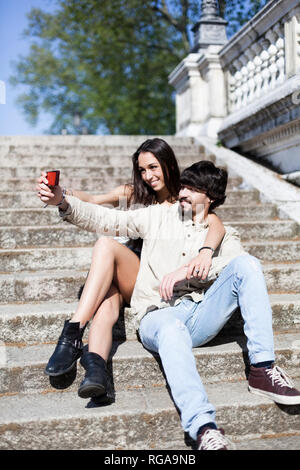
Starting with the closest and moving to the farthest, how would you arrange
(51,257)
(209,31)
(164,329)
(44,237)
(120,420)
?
(120,420), (164,329), (51,257), (44,237), (209,31)

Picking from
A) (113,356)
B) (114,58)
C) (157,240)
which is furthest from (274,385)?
(114,58)

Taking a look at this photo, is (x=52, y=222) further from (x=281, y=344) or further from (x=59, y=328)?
(x=281, y=344)

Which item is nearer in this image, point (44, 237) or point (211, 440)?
point (211, 440)

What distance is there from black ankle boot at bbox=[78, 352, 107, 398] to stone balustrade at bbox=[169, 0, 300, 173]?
3.49m

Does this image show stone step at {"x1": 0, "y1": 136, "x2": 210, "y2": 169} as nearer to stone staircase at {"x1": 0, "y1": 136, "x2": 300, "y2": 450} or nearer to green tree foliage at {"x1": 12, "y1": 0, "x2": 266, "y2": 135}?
stone staircase at {"x1": 0, "y1": 136, "x2": 300, "y2": 450}

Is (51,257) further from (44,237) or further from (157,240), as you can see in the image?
(157,240)

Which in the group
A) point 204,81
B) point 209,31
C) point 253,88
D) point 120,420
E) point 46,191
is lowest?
point 120,420

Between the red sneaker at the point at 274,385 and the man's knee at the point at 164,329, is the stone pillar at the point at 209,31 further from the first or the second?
the red sneaker at the point at 274,385

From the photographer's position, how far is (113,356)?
280 cm

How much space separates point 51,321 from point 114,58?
19011 millimetres

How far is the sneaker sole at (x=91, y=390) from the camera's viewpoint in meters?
2.40

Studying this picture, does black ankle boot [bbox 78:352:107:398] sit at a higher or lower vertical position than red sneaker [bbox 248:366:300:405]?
higher

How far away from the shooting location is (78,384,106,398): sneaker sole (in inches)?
94.3

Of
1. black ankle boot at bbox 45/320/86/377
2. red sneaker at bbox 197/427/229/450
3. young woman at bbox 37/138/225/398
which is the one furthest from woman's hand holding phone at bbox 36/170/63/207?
red sneaker at bbox 197/427/229/450
